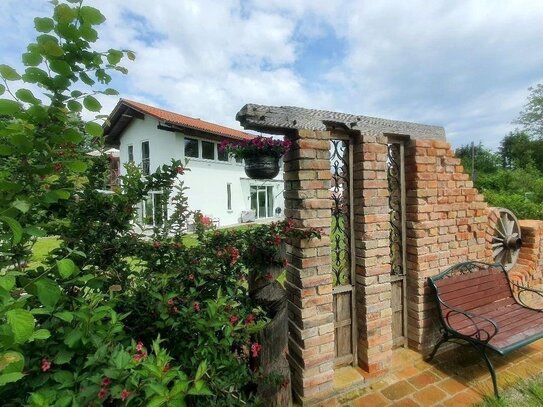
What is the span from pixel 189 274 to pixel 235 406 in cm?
77

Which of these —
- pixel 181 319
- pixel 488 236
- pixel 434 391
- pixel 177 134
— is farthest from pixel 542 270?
pixel 177 134

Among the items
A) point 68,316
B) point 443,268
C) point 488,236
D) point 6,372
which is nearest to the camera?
point 6,372

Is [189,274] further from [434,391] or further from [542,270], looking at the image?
[542,270]

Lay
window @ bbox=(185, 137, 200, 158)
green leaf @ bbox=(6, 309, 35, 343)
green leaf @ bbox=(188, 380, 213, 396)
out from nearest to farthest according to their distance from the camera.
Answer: green leaf @ bbox=(6, 309, 35, 343) < green leaf @ bbox=(188, 380, 213, 396) < window @ bbox=(185, 137, 200, 158)

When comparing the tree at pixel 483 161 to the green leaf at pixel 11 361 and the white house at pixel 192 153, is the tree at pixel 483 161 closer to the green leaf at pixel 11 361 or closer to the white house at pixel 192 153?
the white house at pixel 192 153

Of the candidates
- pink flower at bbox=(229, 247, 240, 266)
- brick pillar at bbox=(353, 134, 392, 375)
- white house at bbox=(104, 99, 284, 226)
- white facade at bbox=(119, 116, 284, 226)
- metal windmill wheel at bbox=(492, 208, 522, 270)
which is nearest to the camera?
pink flower at bbox=(229, 247, 240, 266)

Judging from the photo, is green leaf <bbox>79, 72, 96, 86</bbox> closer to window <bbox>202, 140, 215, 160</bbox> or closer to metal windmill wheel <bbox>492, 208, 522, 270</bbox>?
metal windmill wheel <bbox>492, 208, 522, 270</bbox>

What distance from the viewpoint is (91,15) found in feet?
2.86

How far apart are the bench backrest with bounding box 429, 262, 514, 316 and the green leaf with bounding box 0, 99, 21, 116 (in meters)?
3.31

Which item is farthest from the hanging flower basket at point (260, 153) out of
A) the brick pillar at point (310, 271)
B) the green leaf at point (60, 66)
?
the green leaf at point (60, 66)

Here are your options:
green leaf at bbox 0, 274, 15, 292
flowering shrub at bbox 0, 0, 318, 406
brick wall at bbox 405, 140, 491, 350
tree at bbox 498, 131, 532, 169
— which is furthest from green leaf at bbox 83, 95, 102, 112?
tree at bbox 498, 131, 532, 169

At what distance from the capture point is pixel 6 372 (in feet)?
2.60

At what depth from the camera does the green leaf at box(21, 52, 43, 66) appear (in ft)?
2.79

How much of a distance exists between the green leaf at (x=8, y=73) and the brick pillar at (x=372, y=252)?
237cm
